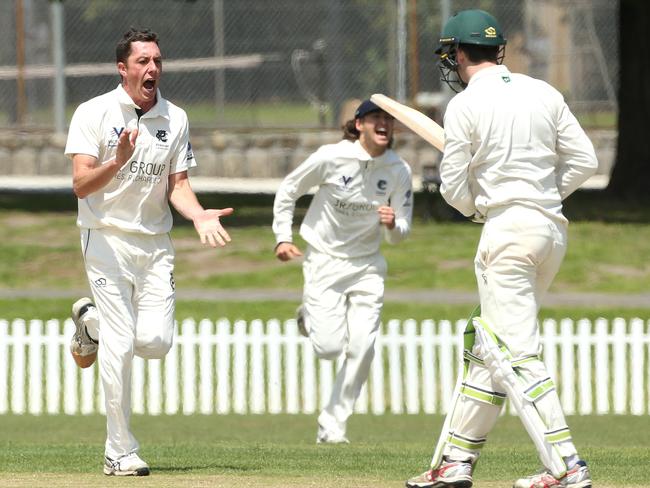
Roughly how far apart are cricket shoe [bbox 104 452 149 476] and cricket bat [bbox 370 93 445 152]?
2.01m

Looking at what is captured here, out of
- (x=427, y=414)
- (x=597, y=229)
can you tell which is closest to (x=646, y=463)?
(x=427, y=414)

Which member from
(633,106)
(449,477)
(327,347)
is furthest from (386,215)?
(633,106)

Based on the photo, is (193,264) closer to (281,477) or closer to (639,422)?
(639,422)

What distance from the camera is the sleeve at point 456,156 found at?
6535 mm

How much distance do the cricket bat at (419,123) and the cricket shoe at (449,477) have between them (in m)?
1.34

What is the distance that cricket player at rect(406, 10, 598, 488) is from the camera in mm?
6445

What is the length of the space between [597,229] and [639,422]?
756 centimetres

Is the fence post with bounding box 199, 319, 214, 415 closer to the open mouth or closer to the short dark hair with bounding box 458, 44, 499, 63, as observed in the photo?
the open mouth

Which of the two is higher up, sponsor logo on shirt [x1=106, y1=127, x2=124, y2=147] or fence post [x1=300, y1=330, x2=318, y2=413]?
sponsor logo on shirt [x1=106, y1=127, x2=124, y2=147]

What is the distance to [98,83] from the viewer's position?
31.8 meters

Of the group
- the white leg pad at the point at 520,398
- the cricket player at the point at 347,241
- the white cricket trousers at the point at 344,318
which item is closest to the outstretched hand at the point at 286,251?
the cricket player at the point at 347,241

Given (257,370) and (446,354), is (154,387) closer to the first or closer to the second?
(257,370)

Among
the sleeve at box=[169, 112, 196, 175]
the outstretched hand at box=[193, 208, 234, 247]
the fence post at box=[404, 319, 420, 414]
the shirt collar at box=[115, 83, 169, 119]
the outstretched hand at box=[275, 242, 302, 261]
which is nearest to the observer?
the outstretched hand at box=[193, 208, 234, 247]

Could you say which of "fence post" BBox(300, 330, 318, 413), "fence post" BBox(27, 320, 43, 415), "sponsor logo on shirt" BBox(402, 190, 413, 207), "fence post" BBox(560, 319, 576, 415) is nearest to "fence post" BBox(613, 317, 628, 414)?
"fence post" BBox(560, 319, 576, 415)
